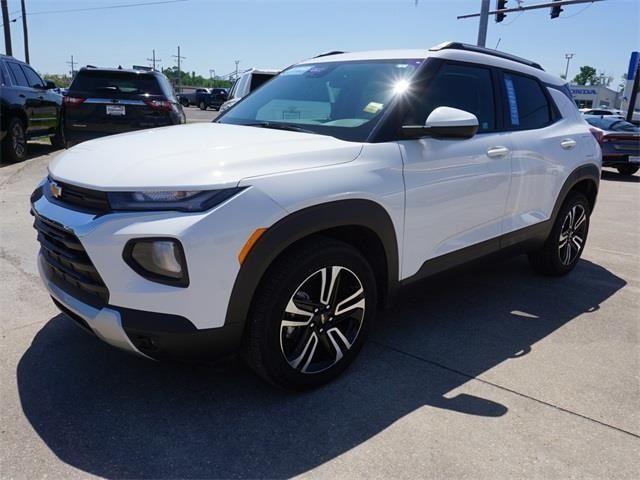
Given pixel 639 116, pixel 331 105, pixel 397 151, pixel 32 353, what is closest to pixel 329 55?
pixel 331 105

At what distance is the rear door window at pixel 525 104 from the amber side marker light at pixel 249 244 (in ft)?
7.88

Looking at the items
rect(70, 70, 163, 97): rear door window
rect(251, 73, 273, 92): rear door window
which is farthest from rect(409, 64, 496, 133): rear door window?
rect(251, 73, 273, 92): rear door window

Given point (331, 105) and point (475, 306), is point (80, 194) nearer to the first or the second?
point (331, 105)

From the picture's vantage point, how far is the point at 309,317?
270 centimetres

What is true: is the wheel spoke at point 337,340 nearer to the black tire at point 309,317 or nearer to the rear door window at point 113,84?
the black tire at point 309,317

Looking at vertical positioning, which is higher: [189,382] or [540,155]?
[540,155]

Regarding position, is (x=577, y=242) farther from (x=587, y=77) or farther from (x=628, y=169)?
(x=587, y=77)

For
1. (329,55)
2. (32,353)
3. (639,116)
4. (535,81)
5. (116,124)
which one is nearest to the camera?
(32,353)

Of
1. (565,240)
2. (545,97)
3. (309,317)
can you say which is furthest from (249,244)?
(565,240)

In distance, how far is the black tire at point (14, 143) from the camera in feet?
31.4

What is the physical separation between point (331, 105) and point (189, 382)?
1.83m

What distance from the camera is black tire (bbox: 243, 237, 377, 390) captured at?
2482 mm

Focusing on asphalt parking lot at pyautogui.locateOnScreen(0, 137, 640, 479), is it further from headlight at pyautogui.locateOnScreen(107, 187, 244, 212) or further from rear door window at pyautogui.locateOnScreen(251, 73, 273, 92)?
rear door window at pyautogui.locateOnScreen(251, 73, 273, 92)

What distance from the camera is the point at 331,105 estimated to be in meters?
3.33
